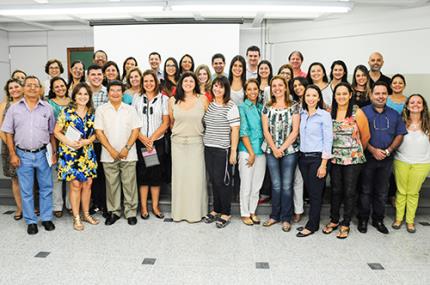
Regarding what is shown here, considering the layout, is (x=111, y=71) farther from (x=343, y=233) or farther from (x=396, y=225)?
(x=396, y=225)

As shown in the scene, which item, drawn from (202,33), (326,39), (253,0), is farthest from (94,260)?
(326,39)

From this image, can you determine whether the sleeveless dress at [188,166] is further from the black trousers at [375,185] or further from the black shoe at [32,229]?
the black trousers at [375,185]

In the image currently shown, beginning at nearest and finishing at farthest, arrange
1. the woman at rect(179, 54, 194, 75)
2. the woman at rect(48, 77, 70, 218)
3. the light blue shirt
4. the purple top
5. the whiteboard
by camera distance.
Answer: the light blue shirt < the purple top < the woman at rect(48, 77, 70, 218) < the woman at rect(179, 54, 194, 75) < the whiteboard

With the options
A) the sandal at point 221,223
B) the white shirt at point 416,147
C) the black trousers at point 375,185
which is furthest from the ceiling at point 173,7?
the sandal at point 221,223

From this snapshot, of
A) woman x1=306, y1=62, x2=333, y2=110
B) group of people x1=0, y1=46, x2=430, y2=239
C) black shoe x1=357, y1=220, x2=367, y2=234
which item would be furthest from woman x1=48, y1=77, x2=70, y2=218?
black shoe x1=357, y1=220, x2=367, y2=234

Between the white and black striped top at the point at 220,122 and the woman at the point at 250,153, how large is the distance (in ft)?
0.37

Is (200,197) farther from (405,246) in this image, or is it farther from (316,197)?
(405,246)

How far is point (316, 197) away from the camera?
3.65m

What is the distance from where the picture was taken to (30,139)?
11.8 feet

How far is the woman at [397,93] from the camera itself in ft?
13.6

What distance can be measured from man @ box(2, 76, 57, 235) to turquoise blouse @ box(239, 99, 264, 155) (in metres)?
1.92

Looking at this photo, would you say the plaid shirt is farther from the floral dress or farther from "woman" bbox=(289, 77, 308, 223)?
"woman" bbox=(289, 77, 308, 223)

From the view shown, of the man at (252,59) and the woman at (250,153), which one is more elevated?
the man at (252,59)

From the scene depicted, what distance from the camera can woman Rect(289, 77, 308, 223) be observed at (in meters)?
3.85
